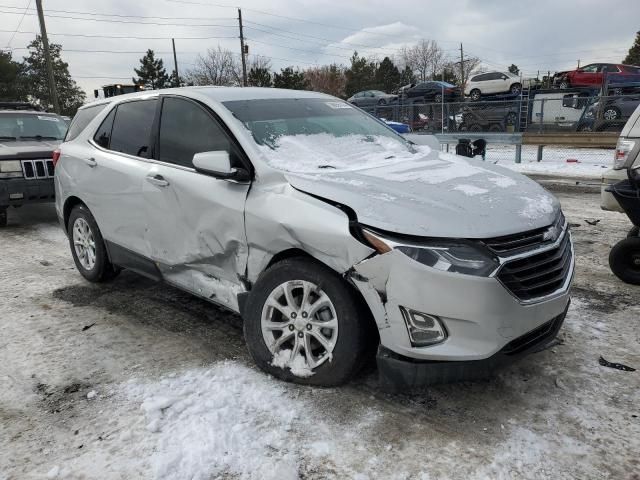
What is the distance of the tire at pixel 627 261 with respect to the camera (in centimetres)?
446

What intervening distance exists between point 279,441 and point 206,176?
1707 millimetres

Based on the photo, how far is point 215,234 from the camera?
325cm

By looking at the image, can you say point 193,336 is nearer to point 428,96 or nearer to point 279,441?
point 279,441

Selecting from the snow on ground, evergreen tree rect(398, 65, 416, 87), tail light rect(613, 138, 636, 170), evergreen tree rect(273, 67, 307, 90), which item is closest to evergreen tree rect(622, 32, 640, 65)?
evergreen tree rect(398, 65, 416, 87)

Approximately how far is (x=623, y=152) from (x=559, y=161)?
1103 centimetres

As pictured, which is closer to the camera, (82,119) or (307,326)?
(307,326)

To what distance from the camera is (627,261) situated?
451cm

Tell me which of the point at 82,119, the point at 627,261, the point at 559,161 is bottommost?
the point at 559,161

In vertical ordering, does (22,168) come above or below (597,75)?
below

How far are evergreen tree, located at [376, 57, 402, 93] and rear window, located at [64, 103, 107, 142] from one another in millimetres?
64827

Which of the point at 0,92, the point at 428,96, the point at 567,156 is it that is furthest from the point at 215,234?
the point at 0,92

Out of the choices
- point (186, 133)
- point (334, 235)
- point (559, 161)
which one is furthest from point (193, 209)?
point (559, 161)

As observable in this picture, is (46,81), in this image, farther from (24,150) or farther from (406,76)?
(24,150)

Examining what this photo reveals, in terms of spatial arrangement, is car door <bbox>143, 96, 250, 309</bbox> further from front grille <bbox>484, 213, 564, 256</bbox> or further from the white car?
→ the white car
